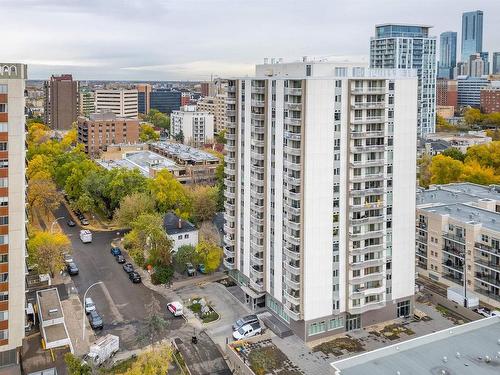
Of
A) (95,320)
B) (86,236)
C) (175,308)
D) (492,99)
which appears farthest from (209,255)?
(492,99)

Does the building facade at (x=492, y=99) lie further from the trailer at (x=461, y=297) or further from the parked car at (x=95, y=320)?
the parked car at (x=95, y=320)

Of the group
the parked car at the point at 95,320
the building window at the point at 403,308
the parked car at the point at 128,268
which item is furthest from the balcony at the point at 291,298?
the parked car at the point at 128,268

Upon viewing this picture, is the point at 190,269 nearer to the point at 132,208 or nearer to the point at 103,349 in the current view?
the point at 132,208

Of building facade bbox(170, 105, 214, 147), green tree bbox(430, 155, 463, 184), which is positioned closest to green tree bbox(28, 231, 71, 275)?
green tree bbox(430, 155, 463, 184)

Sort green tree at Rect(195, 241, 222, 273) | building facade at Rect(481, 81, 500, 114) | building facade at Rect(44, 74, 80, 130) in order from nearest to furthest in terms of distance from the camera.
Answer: green tree at Rect(195, 241, 222, 273)
building facade at Rect(44, 74, 80, 130)
building facade at Rect(481, 81, 500, 114)

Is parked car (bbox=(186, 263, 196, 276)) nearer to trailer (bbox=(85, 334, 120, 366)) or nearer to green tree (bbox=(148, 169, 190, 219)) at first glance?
trailer (bbox=(85, 334, 120, 366))
